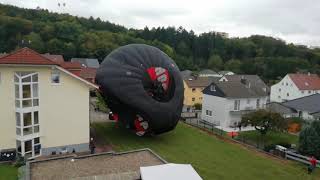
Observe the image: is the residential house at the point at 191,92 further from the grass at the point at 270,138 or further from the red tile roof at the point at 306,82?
the red tile roof at the point at 306,82

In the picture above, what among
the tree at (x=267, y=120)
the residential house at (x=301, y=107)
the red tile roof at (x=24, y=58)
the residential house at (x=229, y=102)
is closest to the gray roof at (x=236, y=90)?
the residential house at (x=229, y=102)

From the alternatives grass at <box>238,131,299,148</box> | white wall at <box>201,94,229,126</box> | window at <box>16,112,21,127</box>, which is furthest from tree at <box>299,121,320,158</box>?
window at <box>16,112,21,127</box>

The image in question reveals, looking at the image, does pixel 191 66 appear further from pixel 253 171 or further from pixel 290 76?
pixel 253 171

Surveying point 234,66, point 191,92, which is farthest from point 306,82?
point 234,66

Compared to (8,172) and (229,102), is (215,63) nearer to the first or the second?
(229,102)

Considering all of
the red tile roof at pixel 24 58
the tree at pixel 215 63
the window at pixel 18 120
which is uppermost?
the tree at pixel 215 63

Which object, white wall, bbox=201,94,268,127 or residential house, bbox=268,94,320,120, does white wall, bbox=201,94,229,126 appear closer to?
white wall, bbox=201,94,268,127
